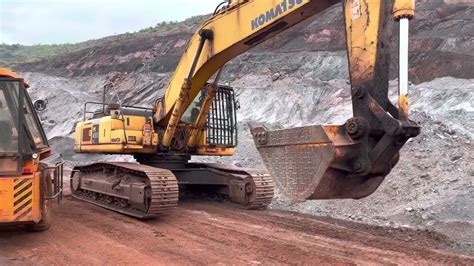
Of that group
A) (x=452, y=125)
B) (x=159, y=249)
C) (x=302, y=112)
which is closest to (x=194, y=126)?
(x=159, y=249)

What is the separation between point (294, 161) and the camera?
5941 mm

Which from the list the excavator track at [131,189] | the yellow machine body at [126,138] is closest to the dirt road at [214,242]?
the excavator track at [131,189]

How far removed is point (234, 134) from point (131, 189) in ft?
9.98

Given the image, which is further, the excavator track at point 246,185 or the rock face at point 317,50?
the rock face at point 317,50

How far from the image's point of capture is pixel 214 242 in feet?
23.1

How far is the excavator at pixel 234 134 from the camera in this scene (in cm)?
565

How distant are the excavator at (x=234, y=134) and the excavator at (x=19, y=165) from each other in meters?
2.23

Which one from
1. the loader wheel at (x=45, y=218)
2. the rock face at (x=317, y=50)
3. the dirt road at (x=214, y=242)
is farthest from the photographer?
the rock face at (x=317, y=50)

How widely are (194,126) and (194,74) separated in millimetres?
1587

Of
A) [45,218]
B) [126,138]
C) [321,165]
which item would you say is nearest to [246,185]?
[126,138]

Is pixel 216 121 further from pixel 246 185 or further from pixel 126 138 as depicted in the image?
pixel 126 138

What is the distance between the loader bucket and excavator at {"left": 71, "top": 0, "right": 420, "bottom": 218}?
0.01m

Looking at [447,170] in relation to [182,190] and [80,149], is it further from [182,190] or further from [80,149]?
[80,149]

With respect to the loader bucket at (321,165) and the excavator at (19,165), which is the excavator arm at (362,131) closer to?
the loader bucket at (321,165)
